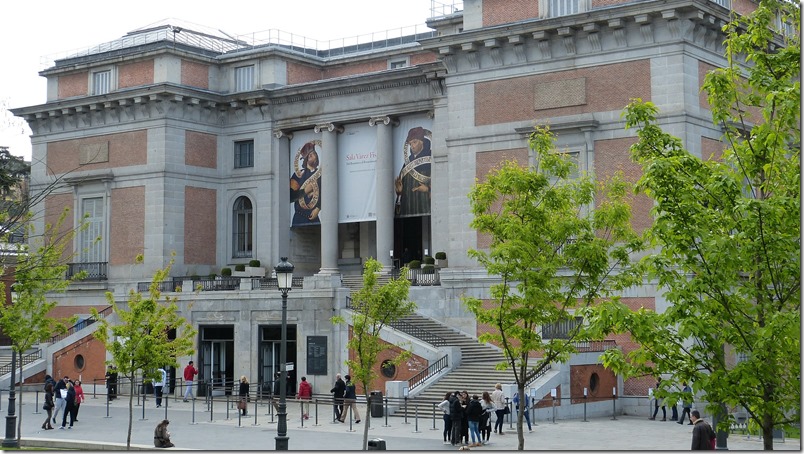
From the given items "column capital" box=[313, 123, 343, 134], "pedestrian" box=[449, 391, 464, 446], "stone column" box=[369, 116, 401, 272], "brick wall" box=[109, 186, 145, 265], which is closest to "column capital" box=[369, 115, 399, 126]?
"stone column" box=[369, 116, 401, 272]

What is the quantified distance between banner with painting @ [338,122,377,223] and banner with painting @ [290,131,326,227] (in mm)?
1358

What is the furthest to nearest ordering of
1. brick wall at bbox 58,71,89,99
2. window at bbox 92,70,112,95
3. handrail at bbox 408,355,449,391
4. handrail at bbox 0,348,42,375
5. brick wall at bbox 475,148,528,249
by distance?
brick wall at bbox 58,71,89,99 < window at bbox 92,70,112,95 < handrail at bbox 0,348,42,375 < brick wall at bbox 475,148,528,249 < handrail at bbox 408,355,449,391

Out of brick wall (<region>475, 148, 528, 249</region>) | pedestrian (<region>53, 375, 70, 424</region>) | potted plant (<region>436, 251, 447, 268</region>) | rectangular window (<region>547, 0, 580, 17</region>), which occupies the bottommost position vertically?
pedestrian (<region>53, 375, 70, 424</region>)

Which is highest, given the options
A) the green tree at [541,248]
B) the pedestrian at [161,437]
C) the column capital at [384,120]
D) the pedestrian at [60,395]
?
the column capital at [384,120]

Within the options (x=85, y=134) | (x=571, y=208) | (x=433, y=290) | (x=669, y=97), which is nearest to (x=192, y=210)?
(x=85, y=134)

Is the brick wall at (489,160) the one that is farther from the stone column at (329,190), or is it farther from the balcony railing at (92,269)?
the balcony railing at (92,269)

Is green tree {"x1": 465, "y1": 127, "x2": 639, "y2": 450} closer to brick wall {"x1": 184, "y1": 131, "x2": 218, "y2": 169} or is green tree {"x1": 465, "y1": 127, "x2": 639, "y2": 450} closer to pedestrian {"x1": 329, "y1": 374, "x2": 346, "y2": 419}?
pedestrian {"x1": 329, "y1": 374, "x2": 346, "y2": 419}

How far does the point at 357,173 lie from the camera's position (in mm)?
50625

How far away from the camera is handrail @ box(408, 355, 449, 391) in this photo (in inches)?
1455

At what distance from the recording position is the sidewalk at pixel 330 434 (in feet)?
93.3

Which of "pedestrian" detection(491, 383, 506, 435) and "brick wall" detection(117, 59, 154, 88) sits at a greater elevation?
"brick wall" detection(117, 59, 154, 88)

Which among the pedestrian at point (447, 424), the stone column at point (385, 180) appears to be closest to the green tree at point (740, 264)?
the pedestrian at point (447, 424)

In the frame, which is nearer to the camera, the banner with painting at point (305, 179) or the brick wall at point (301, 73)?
the banner with painting at point (305, 179)

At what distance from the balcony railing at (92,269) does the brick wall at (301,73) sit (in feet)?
42.5
